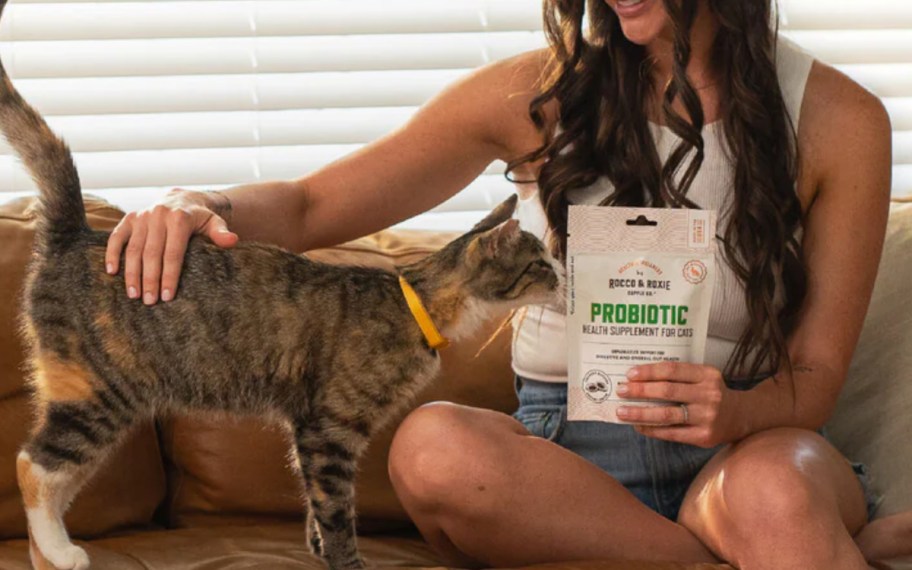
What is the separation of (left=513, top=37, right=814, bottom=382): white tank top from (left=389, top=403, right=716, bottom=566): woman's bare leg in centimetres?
16

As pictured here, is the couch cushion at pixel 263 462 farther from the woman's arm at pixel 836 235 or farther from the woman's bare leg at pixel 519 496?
the woman's arm at pixel 836 235

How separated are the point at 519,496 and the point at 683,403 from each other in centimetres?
23

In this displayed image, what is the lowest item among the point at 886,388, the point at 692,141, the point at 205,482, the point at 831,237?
the point at 205,482

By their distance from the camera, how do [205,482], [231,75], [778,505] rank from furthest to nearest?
[231,75] → [205,482] → [778,505]

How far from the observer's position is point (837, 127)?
1.68 m

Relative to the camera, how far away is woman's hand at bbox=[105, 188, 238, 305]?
1562mm

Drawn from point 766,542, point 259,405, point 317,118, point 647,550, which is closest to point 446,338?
point 259,405

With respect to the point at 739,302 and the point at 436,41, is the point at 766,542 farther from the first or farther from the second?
the point at 436,41

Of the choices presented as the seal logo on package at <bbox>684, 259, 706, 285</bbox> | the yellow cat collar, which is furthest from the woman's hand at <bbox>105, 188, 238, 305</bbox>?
the seal logo on package at <bbox>684, 259, 706, 285</bbox>

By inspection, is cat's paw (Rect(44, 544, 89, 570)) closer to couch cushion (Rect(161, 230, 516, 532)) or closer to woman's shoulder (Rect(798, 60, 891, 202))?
couch cushion (Rect(161, 230, 516, 532))

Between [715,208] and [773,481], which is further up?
[715,208]

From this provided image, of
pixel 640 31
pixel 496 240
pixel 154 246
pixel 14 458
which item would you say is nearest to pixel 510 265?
pixel 496 240

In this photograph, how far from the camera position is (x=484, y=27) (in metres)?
2.44

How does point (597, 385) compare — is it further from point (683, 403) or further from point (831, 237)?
point (831, 237)
